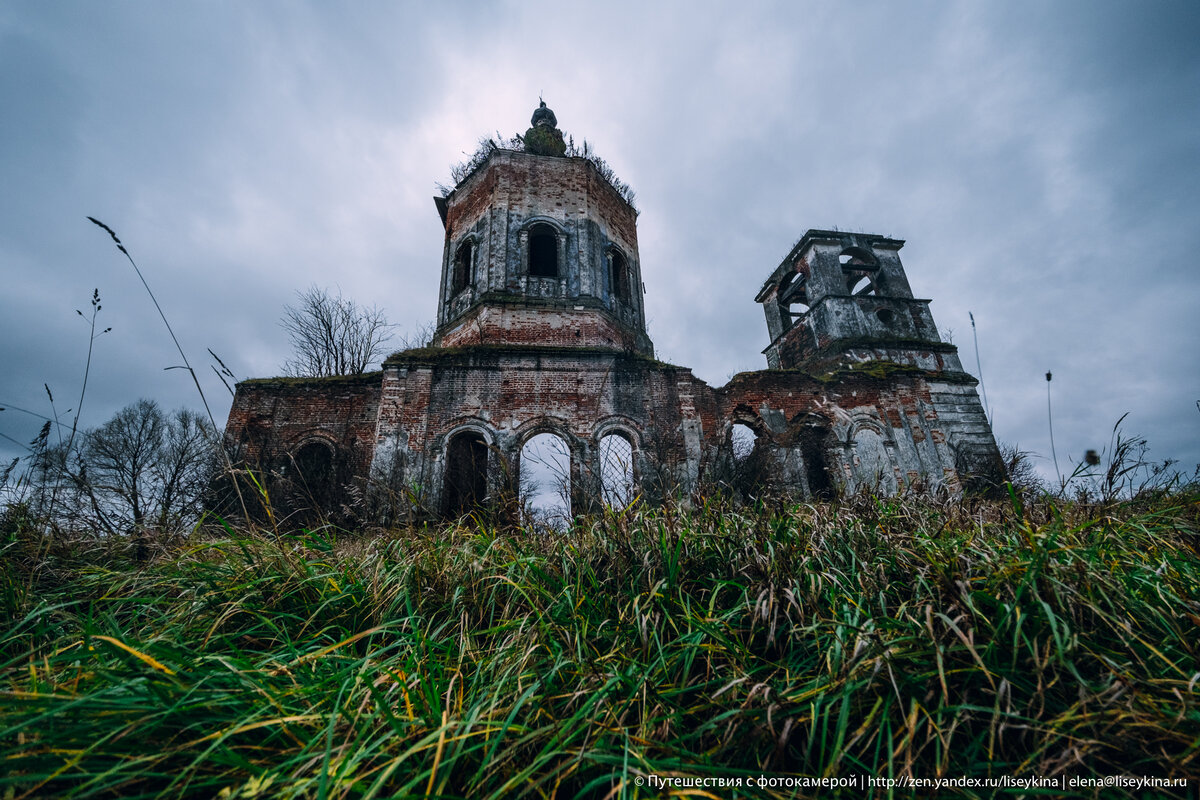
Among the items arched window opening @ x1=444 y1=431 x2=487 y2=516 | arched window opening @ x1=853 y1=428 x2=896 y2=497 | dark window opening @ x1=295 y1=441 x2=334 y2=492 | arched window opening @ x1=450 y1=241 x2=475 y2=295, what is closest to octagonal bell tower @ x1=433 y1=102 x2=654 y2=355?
arched window opening @ x1=450 y1=241 x2=475 y2=295

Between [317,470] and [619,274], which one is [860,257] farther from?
[317,470]

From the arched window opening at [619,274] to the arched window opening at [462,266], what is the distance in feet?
13.7

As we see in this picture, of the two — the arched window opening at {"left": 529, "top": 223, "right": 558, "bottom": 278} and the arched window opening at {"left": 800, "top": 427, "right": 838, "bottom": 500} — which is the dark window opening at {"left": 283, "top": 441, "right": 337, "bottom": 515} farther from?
the arched window opening at {"left": 800, "top": 427, "right": 838, "bottom": 500}

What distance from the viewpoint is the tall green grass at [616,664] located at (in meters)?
1.44

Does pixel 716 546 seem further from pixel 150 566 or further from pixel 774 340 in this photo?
pixel 774 340

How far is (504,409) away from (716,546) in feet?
27.4

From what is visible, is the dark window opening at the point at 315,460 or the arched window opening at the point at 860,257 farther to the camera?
the arched window opening at the point at 860,257

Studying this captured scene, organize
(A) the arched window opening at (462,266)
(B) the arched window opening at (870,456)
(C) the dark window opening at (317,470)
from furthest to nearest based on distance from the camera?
(A) the arched window opening at (462,266) < (B) the arched window opening at (870,456) < (C) the dark window opening at (317,470)

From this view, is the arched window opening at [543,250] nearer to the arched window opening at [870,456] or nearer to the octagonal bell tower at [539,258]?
the octagonal bell tower at [539,258]

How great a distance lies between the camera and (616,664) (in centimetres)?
209

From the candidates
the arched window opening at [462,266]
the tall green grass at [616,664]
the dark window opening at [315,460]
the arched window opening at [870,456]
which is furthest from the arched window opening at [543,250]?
the tall green grass at [616,664]

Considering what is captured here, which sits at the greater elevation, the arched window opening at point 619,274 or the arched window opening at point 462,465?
the arched window opening at point 619,274

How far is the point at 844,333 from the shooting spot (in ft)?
57.2

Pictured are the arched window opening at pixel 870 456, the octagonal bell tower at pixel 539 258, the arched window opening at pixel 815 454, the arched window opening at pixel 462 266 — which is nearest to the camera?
the octagonal bell tower at pixel 539 258
